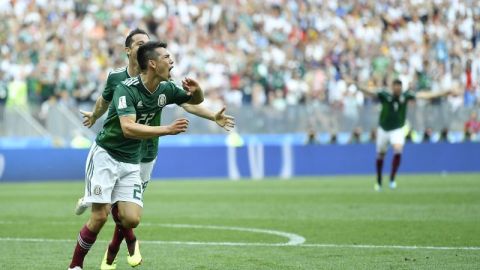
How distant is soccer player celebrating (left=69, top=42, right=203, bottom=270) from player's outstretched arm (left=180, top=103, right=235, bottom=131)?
1.82ft

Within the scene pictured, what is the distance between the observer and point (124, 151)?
9.92 metres

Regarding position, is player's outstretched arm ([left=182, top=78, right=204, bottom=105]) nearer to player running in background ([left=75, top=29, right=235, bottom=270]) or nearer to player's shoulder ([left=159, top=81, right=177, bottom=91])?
player's shoulder ([left=159, top=81, right=177, bottom=91])

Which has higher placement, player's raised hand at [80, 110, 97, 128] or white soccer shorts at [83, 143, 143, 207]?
player's raised hand at [80, 110, 97, 128]

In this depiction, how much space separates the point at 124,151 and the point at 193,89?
0.94m

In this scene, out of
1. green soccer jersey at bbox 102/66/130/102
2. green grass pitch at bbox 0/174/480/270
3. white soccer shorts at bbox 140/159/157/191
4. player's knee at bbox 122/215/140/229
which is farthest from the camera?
white soccer shorts at bbox 140/159/157/191

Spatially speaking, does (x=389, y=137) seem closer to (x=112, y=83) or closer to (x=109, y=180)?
(x=112, y=83)

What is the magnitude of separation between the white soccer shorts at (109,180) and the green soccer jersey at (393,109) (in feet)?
47.1

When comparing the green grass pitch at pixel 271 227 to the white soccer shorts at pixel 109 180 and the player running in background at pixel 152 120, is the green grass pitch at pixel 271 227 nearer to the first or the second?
the player running in background at pixel 152 120

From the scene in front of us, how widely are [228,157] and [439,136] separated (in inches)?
254

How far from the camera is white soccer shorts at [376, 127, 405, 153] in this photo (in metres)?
23.7

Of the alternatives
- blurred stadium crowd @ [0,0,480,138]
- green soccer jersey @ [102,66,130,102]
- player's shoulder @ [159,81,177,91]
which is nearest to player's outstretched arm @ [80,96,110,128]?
green soccer jersey @ [102,66,130,102]

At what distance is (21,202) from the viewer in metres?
20.0

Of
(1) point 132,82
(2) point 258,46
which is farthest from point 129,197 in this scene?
(2) point 258,46

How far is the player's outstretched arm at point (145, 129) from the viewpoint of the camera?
9070mm
